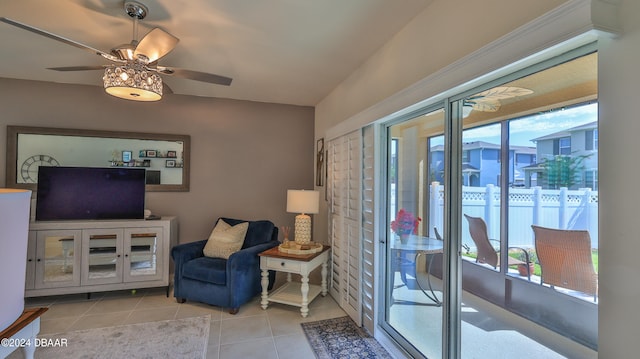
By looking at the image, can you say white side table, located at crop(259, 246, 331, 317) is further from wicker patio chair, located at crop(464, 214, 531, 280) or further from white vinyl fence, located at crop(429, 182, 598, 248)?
wicker patio chair, located at crop(464, 214, 531, 280)

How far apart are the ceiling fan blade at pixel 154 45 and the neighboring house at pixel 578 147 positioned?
7.28ft

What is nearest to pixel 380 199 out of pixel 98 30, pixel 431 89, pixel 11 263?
pixel 431 89

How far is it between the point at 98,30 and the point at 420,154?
267 centimetres

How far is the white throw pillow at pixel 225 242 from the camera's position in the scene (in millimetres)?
3416

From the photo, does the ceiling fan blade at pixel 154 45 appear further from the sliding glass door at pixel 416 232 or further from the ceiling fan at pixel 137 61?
the sliding glass door at pixel 416 232

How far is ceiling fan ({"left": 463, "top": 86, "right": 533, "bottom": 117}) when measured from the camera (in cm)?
149

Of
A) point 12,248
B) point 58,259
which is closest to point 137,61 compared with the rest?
point 12,248

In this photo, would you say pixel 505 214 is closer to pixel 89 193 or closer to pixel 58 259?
pixel 89 193

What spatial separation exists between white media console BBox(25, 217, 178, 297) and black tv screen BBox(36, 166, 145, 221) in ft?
0.56

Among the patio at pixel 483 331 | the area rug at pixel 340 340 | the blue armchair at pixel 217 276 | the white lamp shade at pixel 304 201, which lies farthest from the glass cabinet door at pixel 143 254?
the patio at pixel 483 331

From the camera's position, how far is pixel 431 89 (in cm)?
182

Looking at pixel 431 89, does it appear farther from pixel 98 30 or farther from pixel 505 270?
pixel 98 30

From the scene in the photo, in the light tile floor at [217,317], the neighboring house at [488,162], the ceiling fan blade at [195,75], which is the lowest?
the light tile floor at [217,317]

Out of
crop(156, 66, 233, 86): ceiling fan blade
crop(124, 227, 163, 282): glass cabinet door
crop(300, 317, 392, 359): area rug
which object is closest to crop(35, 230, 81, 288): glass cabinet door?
crop(124, 227, 163, 282): glass cabinet door
